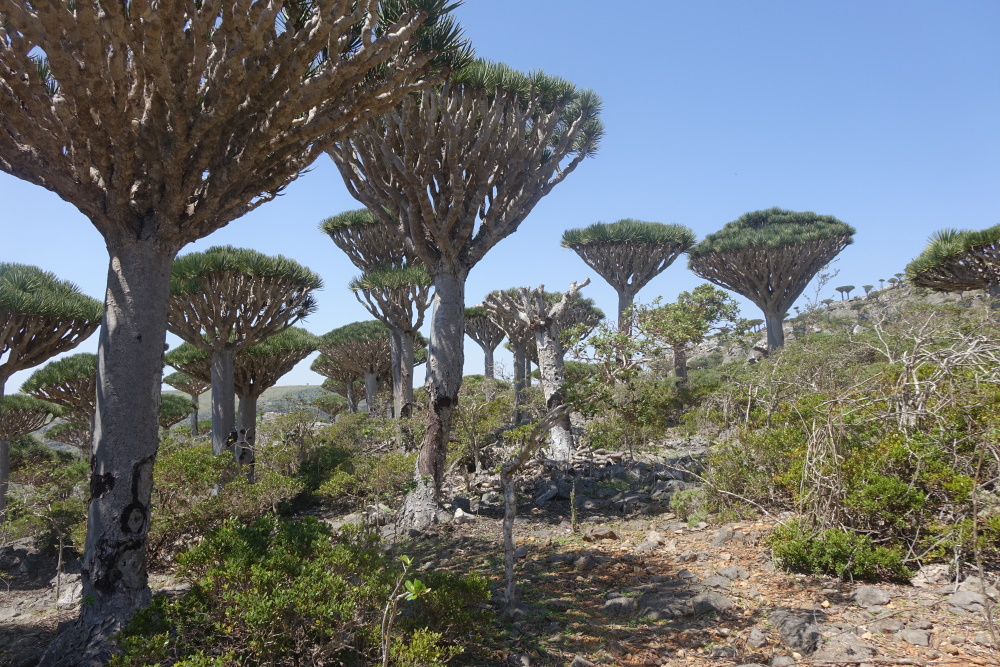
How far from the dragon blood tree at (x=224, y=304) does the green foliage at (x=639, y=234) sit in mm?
11258

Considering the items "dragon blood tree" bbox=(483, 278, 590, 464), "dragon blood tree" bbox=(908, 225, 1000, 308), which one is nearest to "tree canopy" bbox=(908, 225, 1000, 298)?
"dragon blood tree" bbox=(908, 225, 1000, 308)

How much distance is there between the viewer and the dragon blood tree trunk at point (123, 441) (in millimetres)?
3664

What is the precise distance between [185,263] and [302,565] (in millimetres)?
8921

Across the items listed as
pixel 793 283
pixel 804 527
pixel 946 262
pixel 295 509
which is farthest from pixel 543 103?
pixel 793 283

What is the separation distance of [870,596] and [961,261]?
15160 mm

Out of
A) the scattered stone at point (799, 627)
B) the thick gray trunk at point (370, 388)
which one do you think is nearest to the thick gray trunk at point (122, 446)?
the scattered stone at point (799, 627)

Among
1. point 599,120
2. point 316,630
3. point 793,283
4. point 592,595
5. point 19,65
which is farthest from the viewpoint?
point 793,283

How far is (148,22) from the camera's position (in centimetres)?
336

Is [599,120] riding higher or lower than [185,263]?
higher

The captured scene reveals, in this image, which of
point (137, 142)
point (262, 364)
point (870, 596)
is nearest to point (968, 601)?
point (870, 596)

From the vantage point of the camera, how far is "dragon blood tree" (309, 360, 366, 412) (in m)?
23.2

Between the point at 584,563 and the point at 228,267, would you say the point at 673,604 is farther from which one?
the point at 228,267

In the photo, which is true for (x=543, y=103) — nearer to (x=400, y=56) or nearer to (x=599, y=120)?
(x=599, y=120)

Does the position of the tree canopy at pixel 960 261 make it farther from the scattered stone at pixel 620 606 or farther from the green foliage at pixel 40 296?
the green foliage at pixel 40 296
